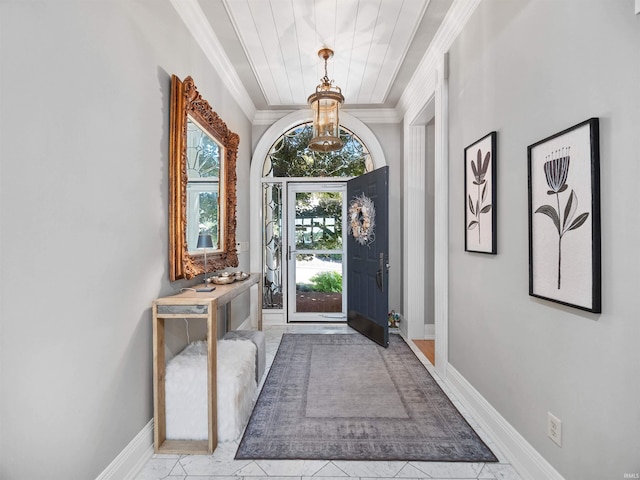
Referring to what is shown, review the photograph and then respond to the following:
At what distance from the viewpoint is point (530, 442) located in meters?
1.63

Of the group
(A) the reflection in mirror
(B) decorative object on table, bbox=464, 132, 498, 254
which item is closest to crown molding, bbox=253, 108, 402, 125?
(A) the reflection in mirror

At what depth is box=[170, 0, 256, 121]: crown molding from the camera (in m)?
2.27

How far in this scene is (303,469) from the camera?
173 centimetres

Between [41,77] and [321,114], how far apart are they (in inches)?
87.9

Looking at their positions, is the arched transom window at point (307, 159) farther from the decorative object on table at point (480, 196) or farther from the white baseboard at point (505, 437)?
the white baseboard at point (505, 437)

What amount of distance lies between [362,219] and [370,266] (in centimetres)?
57

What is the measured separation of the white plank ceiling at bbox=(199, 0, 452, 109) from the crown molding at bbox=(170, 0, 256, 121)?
0.17 ft

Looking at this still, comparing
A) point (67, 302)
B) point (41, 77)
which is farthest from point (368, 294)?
point (41, 77)

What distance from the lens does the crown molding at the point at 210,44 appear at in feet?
7.46

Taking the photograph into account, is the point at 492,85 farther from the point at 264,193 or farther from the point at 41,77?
the point at 264,193

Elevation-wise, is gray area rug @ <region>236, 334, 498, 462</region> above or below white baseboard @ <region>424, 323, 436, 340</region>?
below

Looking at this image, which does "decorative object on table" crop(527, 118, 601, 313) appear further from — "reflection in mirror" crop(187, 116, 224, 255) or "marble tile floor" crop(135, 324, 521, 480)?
"reflection in mirror" crop(187, 116, 224, 255)

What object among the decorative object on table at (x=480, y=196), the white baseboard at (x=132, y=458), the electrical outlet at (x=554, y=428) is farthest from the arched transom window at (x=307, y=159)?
the electrical outlet at (x=554, y=428)

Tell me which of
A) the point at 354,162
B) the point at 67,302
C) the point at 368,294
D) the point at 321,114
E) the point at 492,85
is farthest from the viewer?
the point at 354,162
